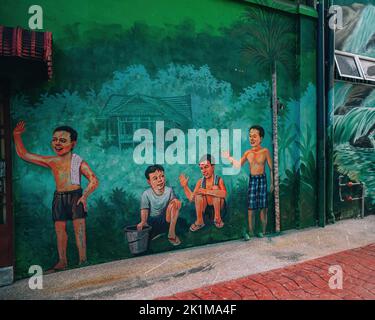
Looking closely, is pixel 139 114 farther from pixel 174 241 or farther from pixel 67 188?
pixel 174 241

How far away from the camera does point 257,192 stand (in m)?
5.77

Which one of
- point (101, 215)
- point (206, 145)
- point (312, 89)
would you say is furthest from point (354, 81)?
point (101, 215)

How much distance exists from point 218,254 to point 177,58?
335 centimetres

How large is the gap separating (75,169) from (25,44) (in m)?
1.87

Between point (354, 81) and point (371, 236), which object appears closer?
point (371, 236)

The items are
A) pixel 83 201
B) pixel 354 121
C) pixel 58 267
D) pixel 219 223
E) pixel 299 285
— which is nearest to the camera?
pixel 299 285

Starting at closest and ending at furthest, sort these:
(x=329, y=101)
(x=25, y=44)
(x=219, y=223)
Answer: (x=25, y=44)
(x=219, y=223)
(x=329, y=101)

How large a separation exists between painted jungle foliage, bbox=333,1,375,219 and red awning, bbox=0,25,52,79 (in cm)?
583

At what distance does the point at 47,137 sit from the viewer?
14.0 ft

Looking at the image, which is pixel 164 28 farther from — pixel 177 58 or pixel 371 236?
pixel 371 236

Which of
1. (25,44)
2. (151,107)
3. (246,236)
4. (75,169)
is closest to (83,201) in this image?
(75,169)

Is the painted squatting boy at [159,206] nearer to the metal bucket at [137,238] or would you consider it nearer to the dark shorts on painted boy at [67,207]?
the metal bucket at [137,238]

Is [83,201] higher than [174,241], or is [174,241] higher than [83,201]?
[83,201]

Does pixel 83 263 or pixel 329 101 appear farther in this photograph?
pixel 329 101
